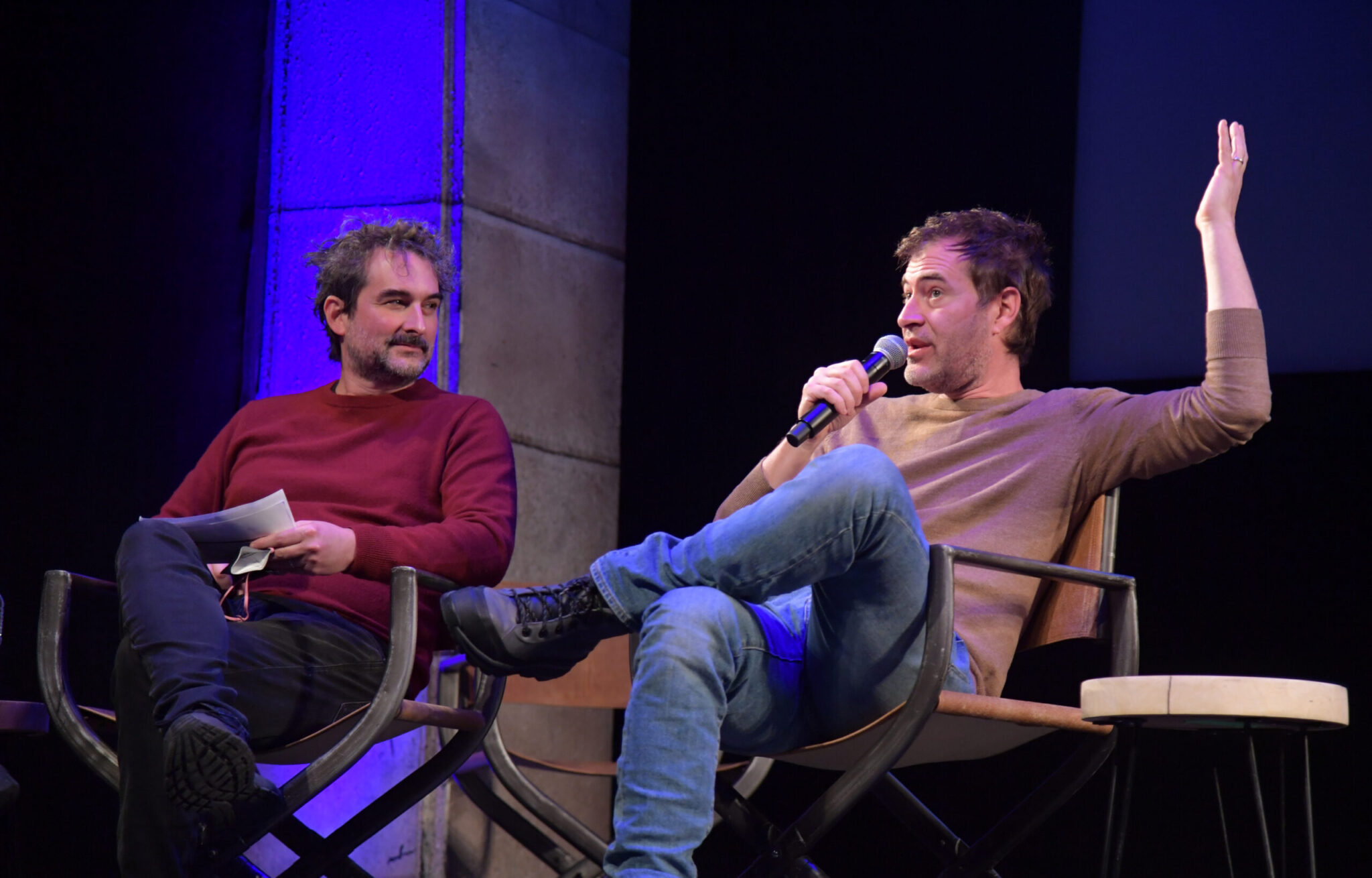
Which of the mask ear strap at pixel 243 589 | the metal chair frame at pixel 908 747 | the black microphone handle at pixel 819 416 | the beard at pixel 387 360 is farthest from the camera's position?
the beard at pixel 387 360

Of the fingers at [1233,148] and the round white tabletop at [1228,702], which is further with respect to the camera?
the fingers at [1233,148]

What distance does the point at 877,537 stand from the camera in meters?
1.79

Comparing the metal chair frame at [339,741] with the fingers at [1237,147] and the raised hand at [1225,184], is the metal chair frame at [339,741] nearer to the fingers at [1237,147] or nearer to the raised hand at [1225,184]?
the raised hand at [1225,184]

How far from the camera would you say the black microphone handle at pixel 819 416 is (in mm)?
2033

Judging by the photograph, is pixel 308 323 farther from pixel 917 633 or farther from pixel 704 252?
pixel 917 633

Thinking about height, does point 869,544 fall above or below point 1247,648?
above

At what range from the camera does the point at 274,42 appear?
352cm

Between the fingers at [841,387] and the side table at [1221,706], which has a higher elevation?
the fingers at [841,387]

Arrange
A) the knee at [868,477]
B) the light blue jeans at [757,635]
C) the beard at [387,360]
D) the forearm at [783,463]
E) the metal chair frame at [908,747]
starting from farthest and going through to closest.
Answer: the beard at [387,360] → the forearm at [783,463] → the metal chair frame at [908,747] → the knee at [868,477] → the light blue jeans at [757,635]

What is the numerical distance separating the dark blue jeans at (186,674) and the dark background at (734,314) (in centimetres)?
39

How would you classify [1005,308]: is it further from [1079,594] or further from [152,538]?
[152,538]

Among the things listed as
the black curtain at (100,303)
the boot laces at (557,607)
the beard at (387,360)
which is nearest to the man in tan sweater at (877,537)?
the boot laces at (557,607)

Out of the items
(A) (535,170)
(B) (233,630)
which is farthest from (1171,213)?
(B) (233,630)

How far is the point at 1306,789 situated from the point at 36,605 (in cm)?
235
